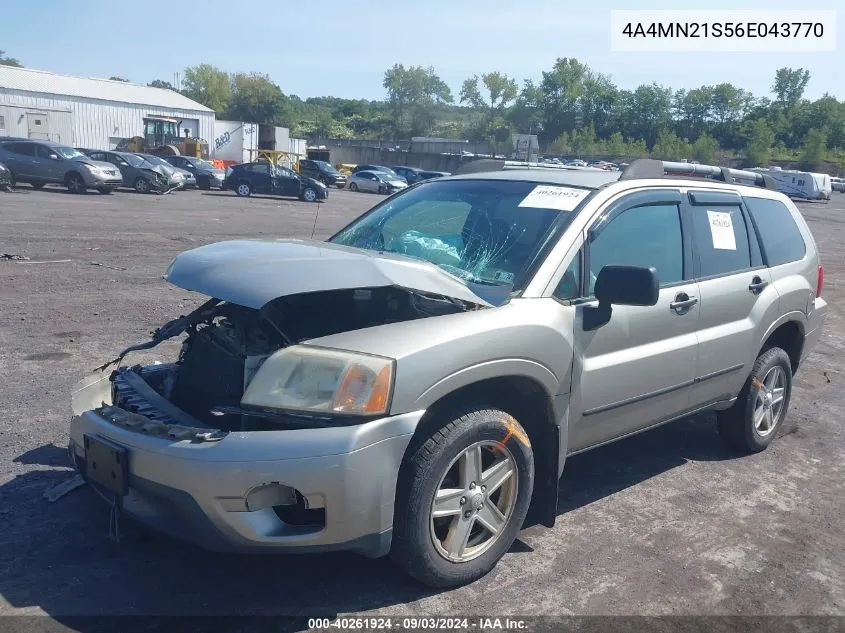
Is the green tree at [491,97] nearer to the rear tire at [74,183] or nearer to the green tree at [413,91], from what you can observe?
the green tree at [413,91]

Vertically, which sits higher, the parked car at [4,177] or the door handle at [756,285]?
the door handle at [756,285]

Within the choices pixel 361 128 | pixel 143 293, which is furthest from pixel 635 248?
pixel 361 128

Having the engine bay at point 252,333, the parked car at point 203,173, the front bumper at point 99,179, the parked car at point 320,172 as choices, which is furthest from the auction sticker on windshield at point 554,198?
the parked car at point 320,172

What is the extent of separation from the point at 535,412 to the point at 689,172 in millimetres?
Answer: 2483

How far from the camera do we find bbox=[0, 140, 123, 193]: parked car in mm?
25469

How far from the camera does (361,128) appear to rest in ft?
389

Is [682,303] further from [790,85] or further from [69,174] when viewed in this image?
[790,85]

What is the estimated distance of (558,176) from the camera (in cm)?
446

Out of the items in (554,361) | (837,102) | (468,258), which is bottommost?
(554,361)

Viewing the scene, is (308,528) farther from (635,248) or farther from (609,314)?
(635,248)

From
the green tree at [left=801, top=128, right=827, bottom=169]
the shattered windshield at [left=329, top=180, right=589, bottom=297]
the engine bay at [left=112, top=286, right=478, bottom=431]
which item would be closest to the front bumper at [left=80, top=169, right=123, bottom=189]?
the shattered windshield at [left=329, top=180, right=589, bottom=297]

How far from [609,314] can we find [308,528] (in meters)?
1.81

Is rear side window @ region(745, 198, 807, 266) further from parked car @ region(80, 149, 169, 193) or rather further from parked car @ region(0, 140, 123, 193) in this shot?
parked car @ region(80, 149, 169, 193)

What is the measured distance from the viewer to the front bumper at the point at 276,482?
9.37 feet
